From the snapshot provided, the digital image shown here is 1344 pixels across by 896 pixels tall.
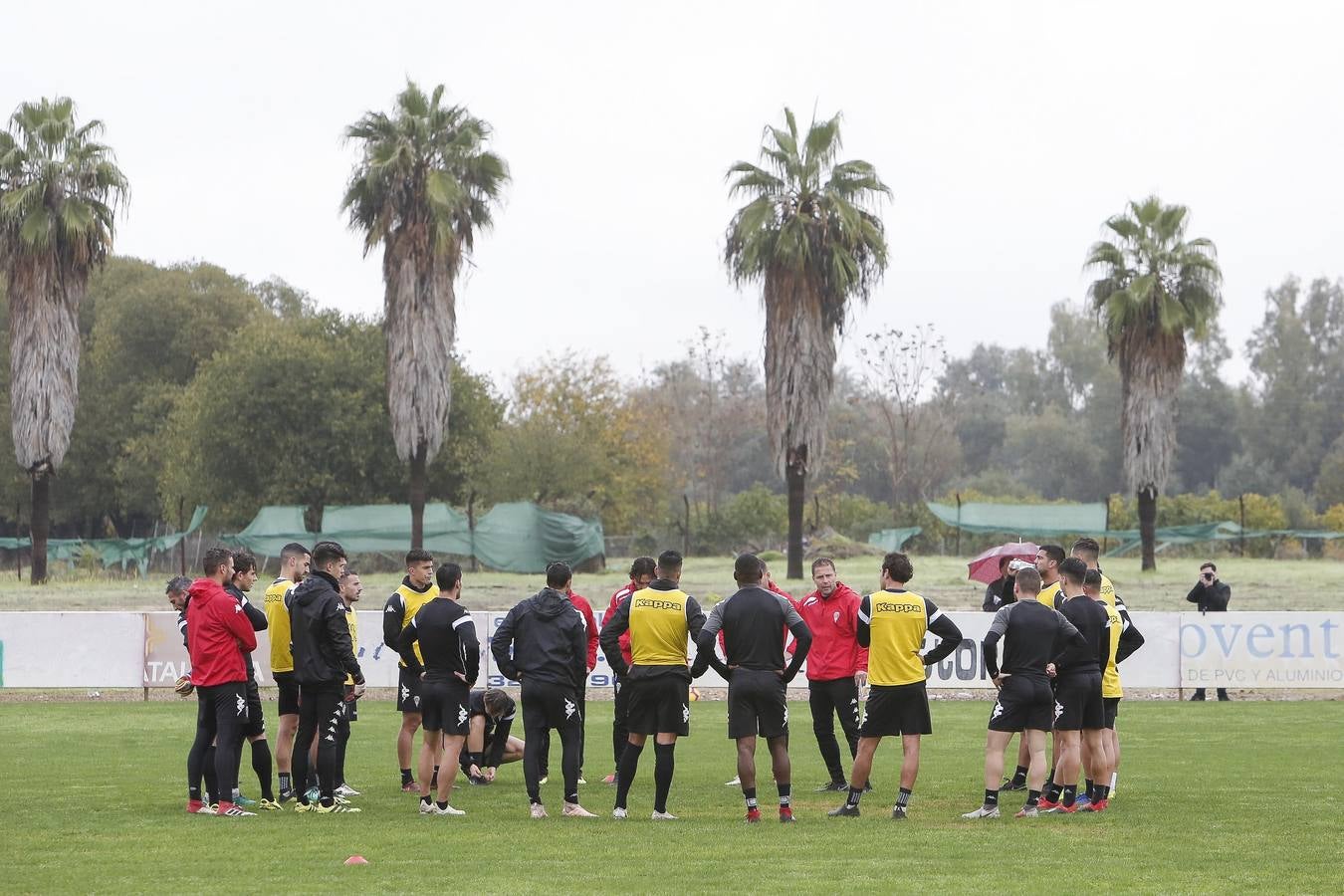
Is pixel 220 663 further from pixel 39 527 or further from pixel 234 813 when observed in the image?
pixel 39 527

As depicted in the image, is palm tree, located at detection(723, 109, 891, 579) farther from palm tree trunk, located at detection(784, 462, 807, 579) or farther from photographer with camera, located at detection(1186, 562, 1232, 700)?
photographer with camera, located at detection(1186, 562, 1232, 700)

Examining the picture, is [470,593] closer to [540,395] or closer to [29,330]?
[29,330]

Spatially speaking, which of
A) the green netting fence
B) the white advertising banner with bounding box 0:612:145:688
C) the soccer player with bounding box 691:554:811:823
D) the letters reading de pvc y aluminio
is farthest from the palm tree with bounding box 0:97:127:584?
the soccer player with bounding box 691:554:811:823

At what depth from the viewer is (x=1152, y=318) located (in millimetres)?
36844

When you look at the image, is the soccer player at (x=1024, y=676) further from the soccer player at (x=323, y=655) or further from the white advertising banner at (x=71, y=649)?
the white advertising banner at (x=71, y=649)

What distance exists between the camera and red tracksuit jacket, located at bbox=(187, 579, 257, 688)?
440 inches

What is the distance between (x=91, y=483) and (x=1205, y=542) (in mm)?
41399

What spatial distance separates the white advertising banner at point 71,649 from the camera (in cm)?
2209

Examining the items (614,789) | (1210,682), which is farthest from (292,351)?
(614,789)

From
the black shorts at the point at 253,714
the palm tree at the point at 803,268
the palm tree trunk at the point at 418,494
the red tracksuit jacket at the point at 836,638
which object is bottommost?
the black shorts at the point at 253,714

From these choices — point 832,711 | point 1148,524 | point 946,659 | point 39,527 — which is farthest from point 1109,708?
point 39,527

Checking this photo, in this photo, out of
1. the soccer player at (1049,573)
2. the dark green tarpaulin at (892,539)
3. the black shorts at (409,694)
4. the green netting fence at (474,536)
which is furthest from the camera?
the dark green tarpaulin at (892,539)

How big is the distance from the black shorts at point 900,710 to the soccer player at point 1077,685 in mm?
1014

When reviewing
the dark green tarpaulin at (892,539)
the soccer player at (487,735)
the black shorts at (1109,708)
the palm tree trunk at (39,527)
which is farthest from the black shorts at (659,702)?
the dark green tarpaulin at (892,539)
